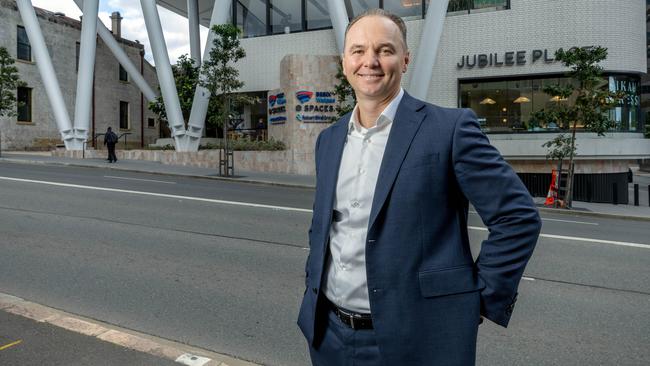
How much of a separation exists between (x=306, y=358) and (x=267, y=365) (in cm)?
33

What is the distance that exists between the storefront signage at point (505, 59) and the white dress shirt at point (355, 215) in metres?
23.6

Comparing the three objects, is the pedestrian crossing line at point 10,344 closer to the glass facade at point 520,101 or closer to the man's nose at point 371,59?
the man's nose at point 371,59

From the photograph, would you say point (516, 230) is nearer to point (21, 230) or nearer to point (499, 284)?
point (499, 284)

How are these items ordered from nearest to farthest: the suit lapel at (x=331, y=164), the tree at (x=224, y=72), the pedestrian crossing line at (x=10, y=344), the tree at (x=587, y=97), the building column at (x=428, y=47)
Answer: the suit lapel at (x=331, y=164) → the pedestrian crossing line at (x=10, y=344) → the tree at (x=587, y=97) → the tree at (x=224, y=72) → the building column at (x=428, y=47)

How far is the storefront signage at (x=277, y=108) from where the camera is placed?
1021 inches

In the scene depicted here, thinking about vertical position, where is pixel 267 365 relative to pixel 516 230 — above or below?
below

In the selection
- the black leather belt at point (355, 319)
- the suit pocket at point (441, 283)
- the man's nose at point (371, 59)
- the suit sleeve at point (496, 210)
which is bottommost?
the black leather belt at point (355, 319)

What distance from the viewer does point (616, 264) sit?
762cm

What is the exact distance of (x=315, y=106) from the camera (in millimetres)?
25188

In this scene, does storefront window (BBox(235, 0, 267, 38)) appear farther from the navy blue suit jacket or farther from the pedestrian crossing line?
the navy blue suit jacket

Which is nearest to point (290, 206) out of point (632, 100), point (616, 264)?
point (616, 264)

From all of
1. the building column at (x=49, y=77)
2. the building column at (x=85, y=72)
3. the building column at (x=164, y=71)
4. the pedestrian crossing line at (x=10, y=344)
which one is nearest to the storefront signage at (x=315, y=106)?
the building column at (x=164, y=71)

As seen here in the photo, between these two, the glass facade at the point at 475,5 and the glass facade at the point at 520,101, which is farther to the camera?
the glass facade at the point at 475,5

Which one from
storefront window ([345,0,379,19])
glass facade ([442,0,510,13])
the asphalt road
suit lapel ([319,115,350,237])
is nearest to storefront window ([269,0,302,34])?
storefront window ([345,0,379,19])
